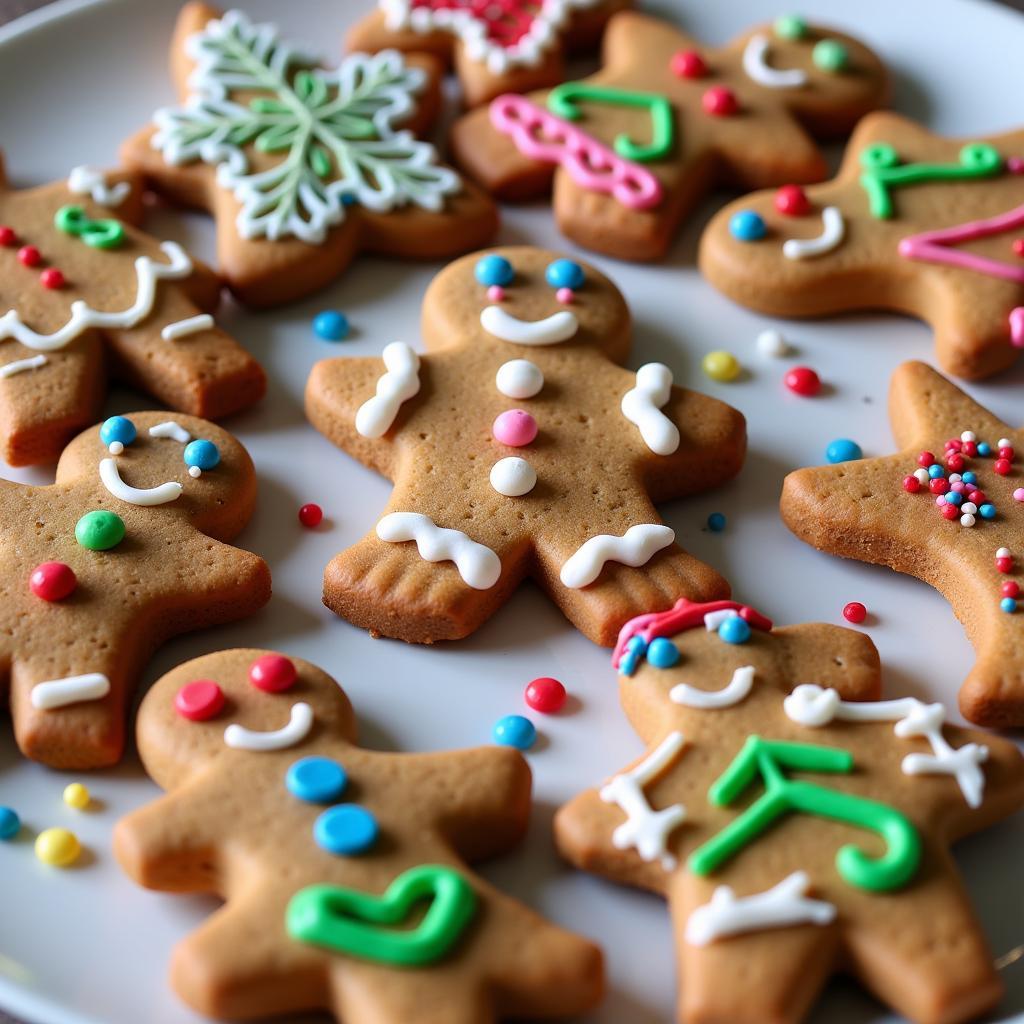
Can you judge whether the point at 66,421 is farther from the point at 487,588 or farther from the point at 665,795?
the point at 665,795

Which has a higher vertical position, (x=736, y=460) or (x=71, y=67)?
(x=71, y=67)

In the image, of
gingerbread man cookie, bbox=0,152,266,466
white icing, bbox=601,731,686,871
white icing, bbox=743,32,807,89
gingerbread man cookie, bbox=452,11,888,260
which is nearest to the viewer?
white icing, bbox=601,731,686,871

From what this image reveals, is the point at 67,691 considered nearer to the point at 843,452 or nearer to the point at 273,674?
the point at 273,674

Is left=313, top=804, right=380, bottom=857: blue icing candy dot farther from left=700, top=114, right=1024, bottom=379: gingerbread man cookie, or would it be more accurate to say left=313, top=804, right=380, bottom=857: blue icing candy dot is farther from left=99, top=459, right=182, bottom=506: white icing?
left=700, top=114, right=1024, bottom=379: gingerbread man cookie

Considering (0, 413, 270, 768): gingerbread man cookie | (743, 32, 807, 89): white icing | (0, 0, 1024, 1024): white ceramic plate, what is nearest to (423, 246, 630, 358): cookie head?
(0, 0, 1024, 1024): white ceramic plate

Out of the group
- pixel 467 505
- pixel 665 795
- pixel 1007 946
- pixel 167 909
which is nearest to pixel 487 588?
pixel 467 505
